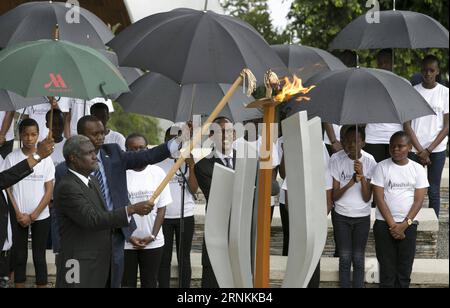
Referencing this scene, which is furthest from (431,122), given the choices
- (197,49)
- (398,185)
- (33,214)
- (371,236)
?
(33,214)

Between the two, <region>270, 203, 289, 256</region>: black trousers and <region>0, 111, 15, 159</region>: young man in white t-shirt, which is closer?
<region>270, 203, 289, 256</region>: black trousers

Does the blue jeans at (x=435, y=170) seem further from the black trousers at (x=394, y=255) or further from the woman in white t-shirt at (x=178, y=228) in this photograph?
the woman in white t-shirt at (x=178, y=228)

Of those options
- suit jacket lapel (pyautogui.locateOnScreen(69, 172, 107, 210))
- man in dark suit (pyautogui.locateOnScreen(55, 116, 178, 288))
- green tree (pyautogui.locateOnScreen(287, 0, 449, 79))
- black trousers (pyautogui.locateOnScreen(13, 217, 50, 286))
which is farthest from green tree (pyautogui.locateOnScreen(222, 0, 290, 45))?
suit jacket lapel (pyautogui.locateOnScreen(69, 172, 107, 210))

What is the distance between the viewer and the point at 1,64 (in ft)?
21.3

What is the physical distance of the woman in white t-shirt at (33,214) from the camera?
7879mm

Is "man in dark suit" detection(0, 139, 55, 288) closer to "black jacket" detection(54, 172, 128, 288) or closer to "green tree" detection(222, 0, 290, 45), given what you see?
"black jacket" detection(54, 172, 128, 288)

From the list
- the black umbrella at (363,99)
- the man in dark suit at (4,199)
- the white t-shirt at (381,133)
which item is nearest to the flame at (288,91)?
the man in dark suit at (4,199)

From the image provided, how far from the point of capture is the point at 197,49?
6625 millimetres

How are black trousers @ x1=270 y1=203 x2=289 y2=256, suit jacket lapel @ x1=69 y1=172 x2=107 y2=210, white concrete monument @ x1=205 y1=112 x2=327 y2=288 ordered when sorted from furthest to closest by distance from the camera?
black trousers @ x1=270 y1=203 x2=289 y2=256 < suit jacket lapel @ x1=69 y1=172 x2=107 y2=210 < white concrete monument @ x1=205 y1=112 x2=327 y2=288

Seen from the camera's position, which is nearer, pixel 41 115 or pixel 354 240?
pixel 354 240

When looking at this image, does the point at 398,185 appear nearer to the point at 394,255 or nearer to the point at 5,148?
the point at 394,255

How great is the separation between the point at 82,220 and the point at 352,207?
270 centimetres

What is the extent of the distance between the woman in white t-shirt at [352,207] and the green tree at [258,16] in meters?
7.29

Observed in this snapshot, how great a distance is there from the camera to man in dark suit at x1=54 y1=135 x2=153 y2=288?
19.6 feet
